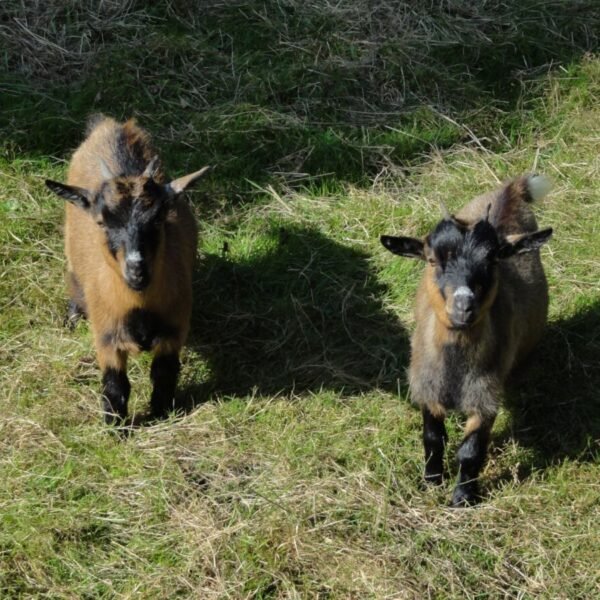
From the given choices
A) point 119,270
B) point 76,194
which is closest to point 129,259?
point 119,270

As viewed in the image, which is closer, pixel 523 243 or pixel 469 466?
pixel 523 243

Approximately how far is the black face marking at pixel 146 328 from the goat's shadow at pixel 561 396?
1.90 metres

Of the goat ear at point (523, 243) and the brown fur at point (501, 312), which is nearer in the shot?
the goat ear at point (523, 243)

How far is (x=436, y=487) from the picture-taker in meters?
5.72

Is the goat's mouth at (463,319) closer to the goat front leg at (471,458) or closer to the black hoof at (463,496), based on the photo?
the goat front leg at (471,458)

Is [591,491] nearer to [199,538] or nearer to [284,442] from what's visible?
[284,442]

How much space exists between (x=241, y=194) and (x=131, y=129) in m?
1.29

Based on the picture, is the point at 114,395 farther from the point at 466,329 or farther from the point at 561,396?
the point at 561,396

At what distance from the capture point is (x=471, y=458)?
5617mm

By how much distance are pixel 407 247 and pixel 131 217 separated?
139 cm

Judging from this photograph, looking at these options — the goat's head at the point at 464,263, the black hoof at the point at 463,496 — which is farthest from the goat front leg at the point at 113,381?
the black hoof at the point at 463,496

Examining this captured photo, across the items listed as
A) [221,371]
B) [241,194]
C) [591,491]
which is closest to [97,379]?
[221,371]

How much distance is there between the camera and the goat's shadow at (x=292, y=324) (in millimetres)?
6574

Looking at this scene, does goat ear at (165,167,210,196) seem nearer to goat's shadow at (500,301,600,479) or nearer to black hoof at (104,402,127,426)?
black hoof at (104,402,127,426)
